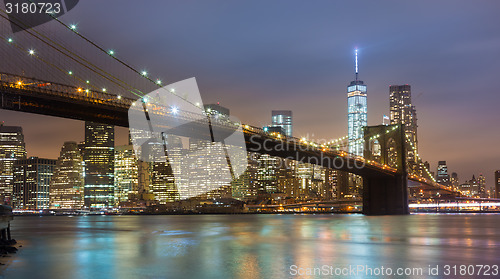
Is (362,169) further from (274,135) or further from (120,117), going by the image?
(120,117)

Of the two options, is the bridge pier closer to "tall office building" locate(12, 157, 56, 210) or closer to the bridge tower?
the bridge tower

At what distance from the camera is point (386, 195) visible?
252ft

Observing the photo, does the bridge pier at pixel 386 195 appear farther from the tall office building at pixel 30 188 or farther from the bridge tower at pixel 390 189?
the tall office building at pixel 30 188

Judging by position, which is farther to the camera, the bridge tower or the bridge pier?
the bridge tower

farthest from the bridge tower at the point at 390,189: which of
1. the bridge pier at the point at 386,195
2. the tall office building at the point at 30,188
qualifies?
the tall office building at the point at 30,188

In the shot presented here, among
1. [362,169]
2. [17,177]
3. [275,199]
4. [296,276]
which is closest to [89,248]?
[296,276]

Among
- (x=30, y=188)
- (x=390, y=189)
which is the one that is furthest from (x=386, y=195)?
(x=30, y=188)

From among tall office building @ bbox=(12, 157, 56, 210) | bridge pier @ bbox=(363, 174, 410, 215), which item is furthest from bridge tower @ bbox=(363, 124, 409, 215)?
tall office building @ bbox=(12, 157, 56, 210)

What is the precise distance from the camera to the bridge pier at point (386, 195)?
248 feet

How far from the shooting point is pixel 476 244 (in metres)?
26.7

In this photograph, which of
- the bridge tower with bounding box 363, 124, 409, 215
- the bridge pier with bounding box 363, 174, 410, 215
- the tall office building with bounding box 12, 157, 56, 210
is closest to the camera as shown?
the bridge pier with bounding box 363, 174, 410, 215

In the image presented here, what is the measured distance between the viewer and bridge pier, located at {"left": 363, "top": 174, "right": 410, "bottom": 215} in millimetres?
75506

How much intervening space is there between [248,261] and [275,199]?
140 meters

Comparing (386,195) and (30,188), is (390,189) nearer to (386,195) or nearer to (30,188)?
(386,195)
